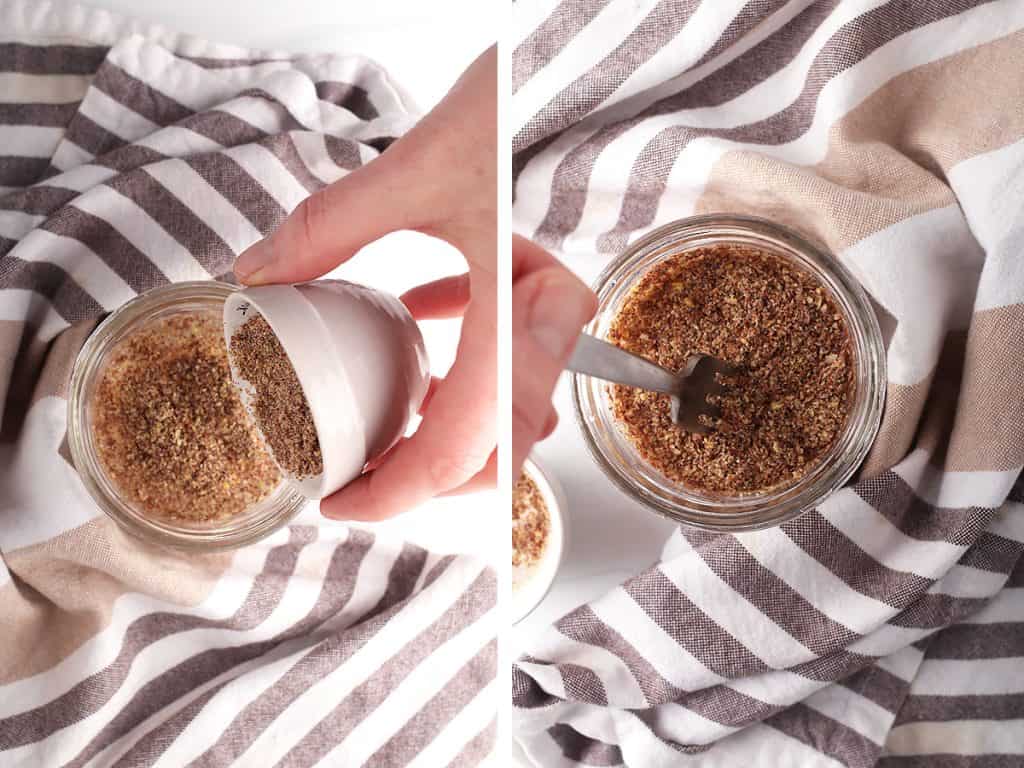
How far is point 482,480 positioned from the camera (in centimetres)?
20

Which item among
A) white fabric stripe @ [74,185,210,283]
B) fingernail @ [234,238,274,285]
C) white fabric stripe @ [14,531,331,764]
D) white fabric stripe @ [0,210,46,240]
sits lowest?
white fabric stripe @ [14,531,331,764]

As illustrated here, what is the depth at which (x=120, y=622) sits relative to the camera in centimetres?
25

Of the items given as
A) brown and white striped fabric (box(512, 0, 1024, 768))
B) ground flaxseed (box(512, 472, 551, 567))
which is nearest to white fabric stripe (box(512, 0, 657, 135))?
brown and white striped fabric (box(512, 0, 1024, 768))

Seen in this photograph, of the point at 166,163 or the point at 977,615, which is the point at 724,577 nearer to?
the point at 977,615

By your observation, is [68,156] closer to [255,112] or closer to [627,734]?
[255,112]

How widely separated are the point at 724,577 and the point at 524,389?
Result: 12 cm

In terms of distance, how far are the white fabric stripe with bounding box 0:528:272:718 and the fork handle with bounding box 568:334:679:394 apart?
11 centimetres

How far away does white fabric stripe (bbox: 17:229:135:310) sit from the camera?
0.23 metres

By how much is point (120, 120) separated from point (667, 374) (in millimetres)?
165

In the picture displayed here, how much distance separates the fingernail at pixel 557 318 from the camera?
17 cm

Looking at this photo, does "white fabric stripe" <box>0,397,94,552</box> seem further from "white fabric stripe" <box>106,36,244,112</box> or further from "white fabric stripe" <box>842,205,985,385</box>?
"white fabric stripe" <box>842,205,985,385</box>

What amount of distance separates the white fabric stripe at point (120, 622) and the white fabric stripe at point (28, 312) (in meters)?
0.04

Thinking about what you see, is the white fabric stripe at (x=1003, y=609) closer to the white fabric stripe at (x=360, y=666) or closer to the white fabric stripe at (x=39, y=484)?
the white fabric stripe at (x=360, y=666)

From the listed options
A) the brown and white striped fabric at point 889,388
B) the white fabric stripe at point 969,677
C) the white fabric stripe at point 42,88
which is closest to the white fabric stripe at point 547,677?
the brown and white striped fabric at point 889,388
